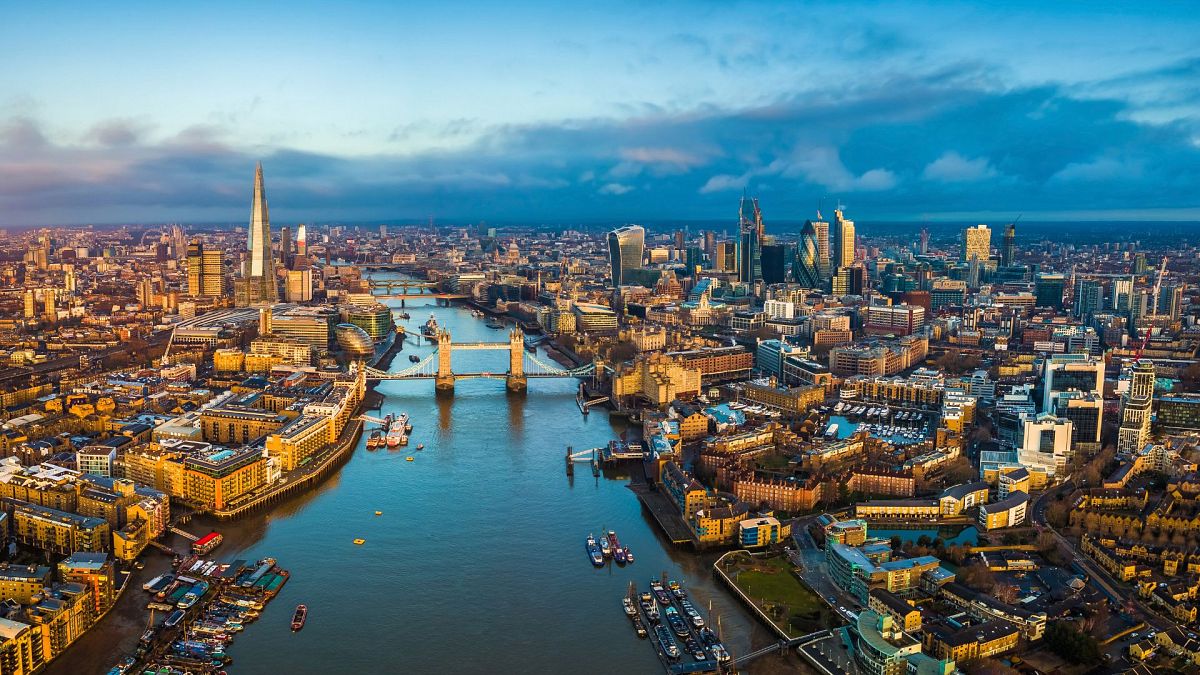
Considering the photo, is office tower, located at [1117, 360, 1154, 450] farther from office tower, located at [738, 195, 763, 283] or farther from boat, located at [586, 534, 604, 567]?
office tower, located at [738, 195, 763, 283]

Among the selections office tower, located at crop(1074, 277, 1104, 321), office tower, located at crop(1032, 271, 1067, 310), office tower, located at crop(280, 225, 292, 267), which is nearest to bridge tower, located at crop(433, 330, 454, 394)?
office tower, located at crop(1074, 277, 1104, 321)

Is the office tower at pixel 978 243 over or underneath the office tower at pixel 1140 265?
over

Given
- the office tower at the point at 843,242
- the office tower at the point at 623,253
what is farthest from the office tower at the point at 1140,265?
the office tower at the point at 623,253

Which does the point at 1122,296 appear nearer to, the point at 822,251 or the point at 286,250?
the point at 822,251

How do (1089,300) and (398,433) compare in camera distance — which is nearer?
(398,433)

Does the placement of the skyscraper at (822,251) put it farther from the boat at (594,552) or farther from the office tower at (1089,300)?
the boat at (594,552)

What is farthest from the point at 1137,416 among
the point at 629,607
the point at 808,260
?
the point at 808,260
